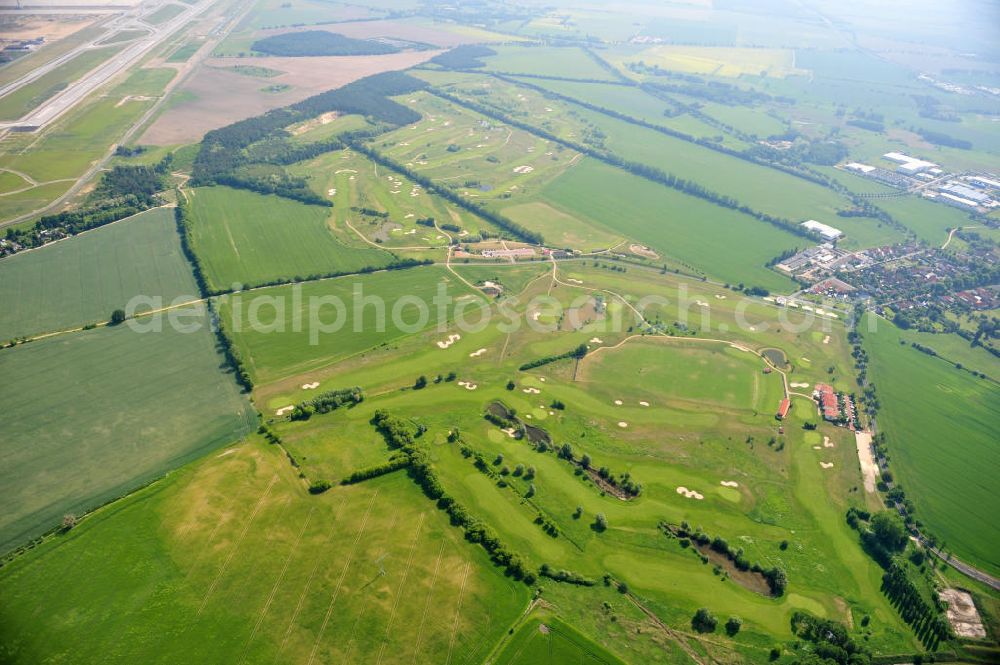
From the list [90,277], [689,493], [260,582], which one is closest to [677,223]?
[689,493]

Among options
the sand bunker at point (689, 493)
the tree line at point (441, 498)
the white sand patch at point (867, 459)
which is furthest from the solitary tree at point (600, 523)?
the white sand patch at point (867, 459)

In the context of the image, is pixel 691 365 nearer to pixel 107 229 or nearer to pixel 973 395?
pixel 973 395

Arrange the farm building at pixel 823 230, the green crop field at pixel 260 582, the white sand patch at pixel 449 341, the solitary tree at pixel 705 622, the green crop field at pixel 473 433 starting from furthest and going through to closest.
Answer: the farm building at pixel 823 230 → the white sand patch at pixel 449 341 → the solitary tree at pixel 705 622 → the green crop field at pixel 473 433 → the green crop field at pixel 260 582

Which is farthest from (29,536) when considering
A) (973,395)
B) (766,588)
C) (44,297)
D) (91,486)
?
(973,395)

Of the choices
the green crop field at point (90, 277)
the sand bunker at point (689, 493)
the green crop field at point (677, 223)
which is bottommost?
the sand bunker at point (689, 493)

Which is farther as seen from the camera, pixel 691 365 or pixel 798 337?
pixel 798 337

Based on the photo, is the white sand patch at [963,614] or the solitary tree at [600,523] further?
the solitary tree at [600,523]

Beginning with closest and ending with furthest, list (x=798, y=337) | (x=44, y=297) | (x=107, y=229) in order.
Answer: (x=44, y=297)
(x=798, y=337)
(x=107, y=229)

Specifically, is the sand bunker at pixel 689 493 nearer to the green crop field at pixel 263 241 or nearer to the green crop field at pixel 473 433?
the green crop field at pixel 473 433

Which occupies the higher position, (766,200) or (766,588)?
(766,200)
